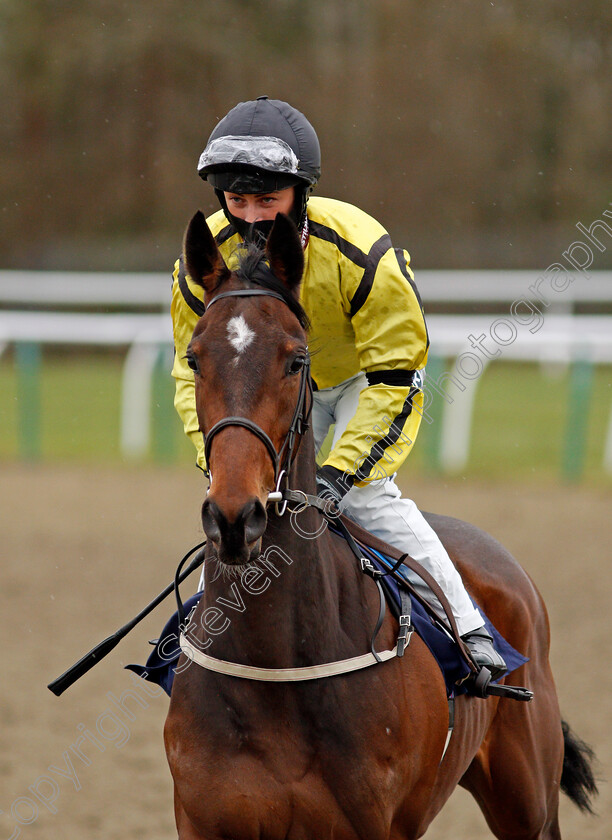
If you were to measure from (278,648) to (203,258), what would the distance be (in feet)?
3.31

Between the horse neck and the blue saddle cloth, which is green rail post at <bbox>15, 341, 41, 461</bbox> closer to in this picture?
the blue saddle cloth

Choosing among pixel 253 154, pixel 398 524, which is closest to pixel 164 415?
pixel 398 524

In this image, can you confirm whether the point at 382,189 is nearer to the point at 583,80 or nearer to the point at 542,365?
the point at 583,80

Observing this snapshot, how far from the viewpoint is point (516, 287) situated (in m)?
17.1

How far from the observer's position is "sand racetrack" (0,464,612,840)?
507 cm

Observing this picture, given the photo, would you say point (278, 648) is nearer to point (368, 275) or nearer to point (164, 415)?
point (368, 275)

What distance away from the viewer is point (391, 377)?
3.29 metres

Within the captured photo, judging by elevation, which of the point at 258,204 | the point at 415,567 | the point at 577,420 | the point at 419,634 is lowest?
the point at 577,420

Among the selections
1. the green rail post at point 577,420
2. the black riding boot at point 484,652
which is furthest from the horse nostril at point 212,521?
the green rail post at point 577,420

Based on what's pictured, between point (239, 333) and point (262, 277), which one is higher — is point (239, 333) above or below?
below

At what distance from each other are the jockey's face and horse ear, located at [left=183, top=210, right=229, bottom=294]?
0.31 metres

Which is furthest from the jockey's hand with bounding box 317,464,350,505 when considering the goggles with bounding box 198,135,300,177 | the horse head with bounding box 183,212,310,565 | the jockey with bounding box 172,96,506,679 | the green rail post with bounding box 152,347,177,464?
the green rail post with bounding box 152,347,177,464

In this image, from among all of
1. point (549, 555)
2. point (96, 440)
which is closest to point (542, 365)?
point (96, 440)

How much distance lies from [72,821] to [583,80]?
949 inches
